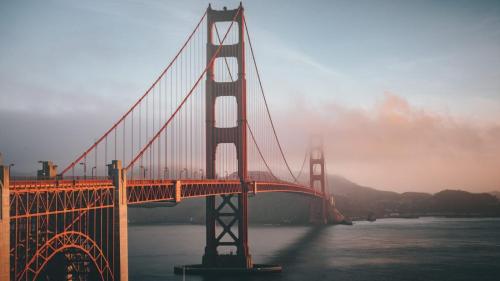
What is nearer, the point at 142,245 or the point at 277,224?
the point at 142,245

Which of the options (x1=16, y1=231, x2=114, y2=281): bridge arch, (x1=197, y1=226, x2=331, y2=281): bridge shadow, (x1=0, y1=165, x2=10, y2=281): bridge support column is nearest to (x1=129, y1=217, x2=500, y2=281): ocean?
(x1=197, y1=226, x2=331, y2=281): bridge shadow

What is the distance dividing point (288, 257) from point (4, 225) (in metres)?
56.9

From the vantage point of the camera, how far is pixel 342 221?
158000 mm

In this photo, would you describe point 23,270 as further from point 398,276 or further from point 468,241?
point 468,241

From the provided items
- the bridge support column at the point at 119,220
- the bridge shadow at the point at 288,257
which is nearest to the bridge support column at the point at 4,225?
the bridge support column at the point at 119,220

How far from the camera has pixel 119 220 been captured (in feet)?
103

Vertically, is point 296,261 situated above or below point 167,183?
below

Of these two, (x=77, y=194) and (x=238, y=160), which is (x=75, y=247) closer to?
(x=77, y=194)

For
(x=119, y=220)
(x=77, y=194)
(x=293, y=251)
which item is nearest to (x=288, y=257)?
(x=293, y=251)

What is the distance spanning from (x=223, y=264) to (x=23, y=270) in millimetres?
35683

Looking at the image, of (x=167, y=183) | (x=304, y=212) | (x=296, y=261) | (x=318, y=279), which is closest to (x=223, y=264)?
(x=318, y=279)

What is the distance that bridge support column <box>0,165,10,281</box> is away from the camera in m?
21.6

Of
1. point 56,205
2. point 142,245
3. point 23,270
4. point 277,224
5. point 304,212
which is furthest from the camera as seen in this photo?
point 304,212

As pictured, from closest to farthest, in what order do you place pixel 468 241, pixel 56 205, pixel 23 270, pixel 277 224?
pixel 23 270 → pixel 56 205 → pixel 468 241 → pixel 277 224
